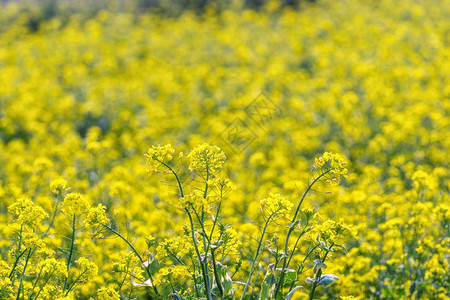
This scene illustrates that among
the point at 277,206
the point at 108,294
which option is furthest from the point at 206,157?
the point at 108,294

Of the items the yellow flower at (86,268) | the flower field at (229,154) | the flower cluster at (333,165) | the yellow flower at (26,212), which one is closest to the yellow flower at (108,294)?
the flower field at (229,154)

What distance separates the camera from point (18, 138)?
736 cm

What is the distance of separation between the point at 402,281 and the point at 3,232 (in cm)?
276

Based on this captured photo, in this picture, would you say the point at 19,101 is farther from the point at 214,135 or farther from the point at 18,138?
the point at 214,135

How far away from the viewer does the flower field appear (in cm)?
230

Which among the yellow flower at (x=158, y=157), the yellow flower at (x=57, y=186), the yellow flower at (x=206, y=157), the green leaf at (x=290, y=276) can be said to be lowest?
the green leaf at (x=290, y=276)

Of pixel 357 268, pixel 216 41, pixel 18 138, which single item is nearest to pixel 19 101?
pixel 18 138

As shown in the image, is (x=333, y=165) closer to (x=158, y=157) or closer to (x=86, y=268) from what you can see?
(x=158, y=157)

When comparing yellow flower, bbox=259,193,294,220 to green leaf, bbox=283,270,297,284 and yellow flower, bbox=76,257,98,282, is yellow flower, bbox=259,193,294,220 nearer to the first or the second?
green leaf, bbox=283,270,297,284

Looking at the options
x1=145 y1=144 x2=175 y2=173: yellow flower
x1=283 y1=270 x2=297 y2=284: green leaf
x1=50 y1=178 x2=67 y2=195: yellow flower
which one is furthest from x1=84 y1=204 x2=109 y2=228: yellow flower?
x1=283 y1=270 x2=297 y2=284: green leaf

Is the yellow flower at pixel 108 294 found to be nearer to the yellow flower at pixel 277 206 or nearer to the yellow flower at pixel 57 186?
the yellow flower at pixel 57 186

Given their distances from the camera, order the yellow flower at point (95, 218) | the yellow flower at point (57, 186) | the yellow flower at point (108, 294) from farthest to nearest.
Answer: the yellow flower at point (57, 186) < the yellow flower at point (108, 294) < the yellow flower at point (95, 218)

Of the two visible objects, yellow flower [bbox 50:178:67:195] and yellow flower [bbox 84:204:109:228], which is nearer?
yellow flower [bbox 84:204:109:228]

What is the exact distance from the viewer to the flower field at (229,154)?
230 cm
